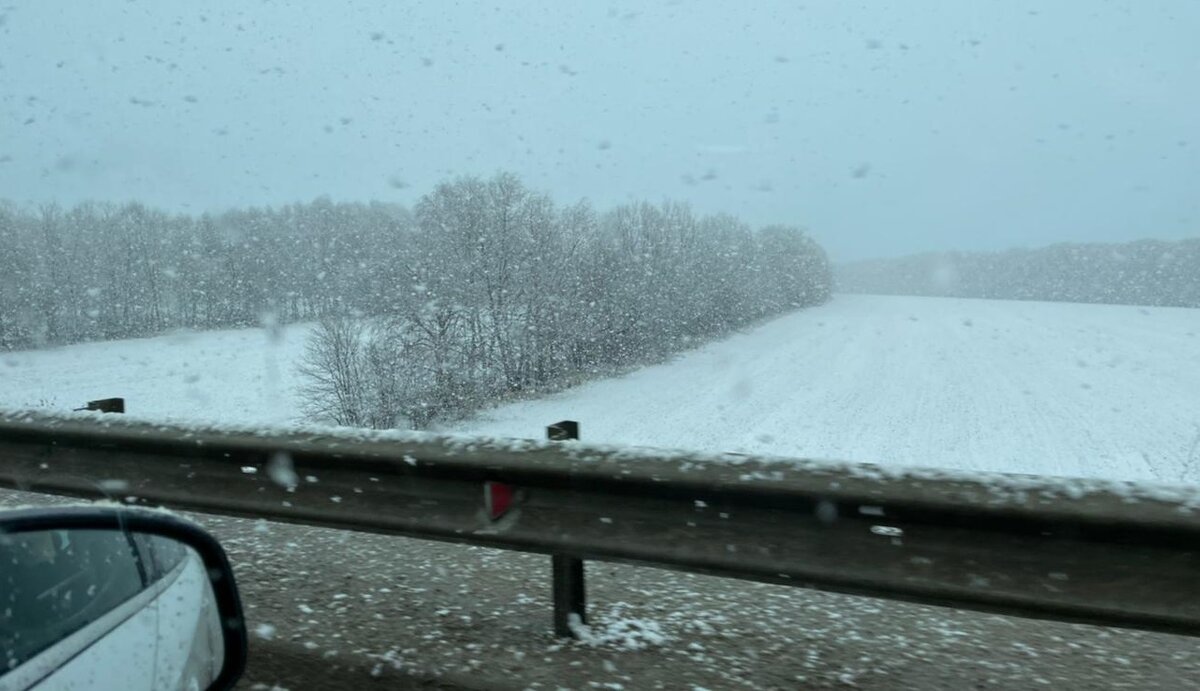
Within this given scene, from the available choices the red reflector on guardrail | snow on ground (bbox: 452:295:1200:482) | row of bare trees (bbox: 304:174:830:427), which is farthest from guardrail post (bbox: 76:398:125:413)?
row of bare trees (bbox: 304:174:830:427)

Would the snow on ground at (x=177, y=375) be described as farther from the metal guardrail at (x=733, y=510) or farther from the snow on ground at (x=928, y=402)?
the metal guardrail at (x=733, y=510)

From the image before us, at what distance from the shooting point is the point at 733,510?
2.91 m

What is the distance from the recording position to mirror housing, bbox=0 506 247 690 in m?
1.37

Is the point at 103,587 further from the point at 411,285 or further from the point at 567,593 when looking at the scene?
the point at 411,285

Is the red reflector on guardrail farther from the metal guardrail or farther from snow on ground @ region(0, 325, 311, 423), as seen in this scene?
snow on ground @ region(0, 325, 311, 423)

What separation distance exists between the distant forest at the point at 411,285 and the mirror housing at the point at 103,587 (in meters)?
32.6

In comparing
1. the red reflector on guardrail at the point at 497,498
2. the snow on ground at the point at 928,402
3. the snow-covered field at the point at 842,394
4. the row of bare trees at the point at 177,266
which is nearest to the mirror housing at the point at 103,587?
the red reflector on guardrail at the point at 497,498

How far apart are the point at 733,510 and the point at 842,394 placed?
3856 centimetres

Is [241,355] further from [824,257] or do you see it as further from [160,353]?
[824,257]

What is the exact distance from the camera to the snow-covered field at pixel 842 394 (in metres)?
29.0

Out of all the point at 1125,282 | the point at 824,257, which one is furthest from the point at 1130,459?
the point at 824,257

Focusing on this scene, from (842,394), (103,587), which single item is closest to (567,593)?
(103,587)

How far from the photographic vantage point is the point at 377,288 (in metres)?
39.5

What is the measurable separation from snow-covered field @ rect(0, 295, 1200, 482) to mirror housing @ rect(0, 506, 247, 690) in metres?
19.8
